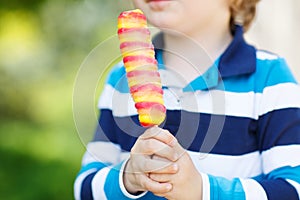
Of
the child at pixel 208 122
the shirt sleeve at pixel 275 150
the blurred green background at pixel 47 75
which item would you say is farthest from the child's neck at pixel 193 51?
the blurred green background at pixel 47 75

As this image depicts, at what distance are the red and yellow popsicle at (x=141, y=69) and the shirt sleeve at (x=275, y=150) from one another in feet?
0.58

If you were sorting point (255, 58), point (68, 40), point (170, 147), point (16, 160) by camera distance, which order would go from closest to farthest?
1. point (170, 147)
2. point (255, 58)
3. point (16, 160)
4. point (68, 40)

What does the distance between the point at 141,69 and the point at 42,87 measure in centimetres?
181

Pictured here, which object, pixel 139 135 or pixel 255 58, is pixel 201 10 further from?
pixel 139 135

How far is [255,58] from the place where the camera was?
1202mm

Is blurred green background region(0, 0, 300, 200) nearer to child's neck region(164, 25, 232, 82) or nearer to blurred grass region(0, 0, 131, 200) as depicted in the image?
blurred grass region(0, 0, 131, 200)

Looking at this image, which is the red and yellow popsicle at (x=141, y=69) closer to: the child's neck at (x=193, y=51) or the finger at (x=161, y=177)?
the finger at (x=161, y=177)

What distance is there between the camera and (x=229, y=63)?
1.20m

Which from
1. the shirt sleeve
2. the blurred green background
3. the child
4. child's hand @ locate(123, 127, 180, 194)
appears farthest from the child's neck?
the blurred green background

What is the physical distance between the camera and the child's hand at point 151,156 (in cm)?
94

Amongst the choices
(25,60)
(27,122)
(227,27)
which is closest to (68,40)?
(25,60)

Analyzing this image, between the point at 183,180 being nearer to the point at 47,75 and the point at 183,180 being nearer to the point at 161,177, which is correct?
the point at 161,177

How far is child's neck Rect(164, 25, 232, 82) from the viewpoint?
3.79ft

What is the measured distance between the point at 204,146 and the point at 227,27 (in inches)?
11.2
